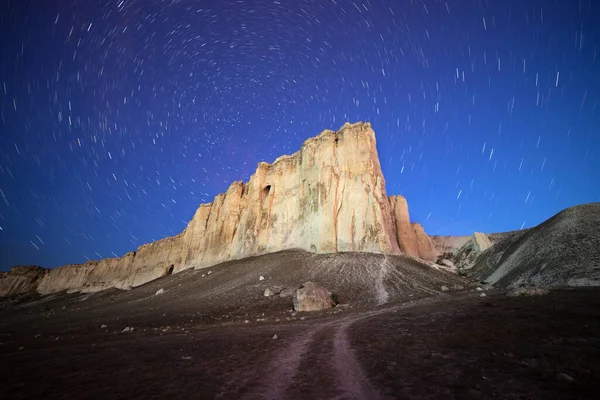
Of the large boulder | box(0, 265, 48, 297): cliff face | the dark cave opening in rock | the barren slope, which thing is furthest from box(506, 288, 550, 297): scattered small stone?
box(0, 265, 48, 297): cliff face

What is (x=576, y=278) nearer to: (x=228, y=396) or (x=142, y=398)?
(x=228, y=396)

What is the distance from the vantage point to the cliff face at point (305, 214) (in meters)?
42.5

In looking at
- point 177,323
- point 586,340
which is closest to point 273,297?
point 177,323

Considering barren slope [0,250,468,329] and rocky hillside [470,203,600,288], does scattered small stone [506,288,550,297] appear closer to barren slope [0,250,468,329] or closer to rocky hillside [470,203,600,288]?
rocky hillside [470,203,600,288]

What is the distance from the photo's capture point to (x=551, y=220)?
3259 centimetres

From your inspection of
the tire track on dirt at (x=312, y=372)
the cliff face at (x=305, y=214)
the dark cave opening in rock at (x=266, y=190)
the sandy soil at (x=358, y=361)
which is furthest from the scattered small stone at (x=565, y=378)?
the dark cave opening in rock at (x=266, y=190)

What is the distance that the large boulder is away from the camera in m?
21.3

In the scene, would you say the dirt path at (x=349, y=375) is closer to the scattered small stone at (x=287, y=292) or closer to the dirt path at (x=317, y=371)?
the dirt path at (x=317, y=371)

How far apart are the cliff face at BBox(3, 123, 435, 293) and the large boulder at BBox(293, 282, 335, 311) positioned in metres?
18.7

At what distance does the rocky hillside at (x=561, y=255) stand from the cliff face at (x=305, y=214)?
15.4 meters

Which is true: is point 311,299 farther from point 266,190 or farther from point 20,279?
point 20,279

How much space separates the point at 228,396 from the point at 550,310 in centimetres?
1272

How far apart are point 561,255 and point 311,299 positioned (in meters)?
22.9

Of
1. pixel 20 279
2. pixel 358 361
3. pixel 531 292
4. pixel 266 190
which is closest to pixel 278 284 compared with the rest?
pixel 531 292
